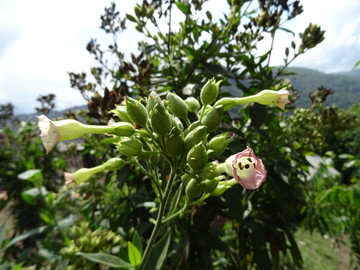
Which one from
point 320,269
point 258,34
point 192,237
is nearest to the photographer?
point 192,237

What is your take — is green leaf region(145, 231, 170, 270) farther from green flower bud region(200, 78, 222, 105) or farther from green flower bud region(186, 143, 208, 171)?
green flower bud region(200, 78, 222, 105)

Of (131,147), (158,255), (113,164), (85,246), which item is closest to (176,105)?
(131,147)

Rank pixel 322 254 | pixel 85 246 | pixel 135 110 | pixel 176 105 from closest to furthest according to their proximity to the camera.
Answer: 1. pixel 135 110
2. pixel 176 105
3. pixel 85 246
4. pixel 322 254

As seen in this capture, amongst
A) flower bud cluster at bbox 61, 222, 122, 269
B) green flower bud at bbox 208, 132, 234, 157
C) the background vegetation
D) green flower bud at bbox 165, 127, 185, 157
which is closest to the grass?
the background vegetation

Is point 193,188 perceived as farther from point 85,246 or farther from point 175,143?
point 85,246

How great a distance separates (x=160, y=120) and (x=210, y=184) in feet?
1.03

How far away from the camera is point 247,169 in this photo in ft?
2.93

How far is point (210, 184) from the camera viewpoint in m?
0.95

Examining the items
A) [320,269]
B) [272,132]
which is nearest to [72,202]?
[272,132]

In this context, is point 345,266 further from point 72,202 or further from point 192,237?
point 72,202

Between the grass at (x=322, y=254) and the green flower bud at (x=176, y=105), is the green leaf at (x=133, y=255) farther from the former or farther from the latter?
the grass at (x=322, y=254)

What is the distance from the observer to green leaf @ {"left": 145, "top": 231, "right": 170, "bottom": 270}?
3.58 feet

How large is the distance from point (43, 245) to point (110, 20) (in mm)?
2601

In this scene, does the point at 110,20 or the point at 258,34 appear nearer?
the point at 258,34
